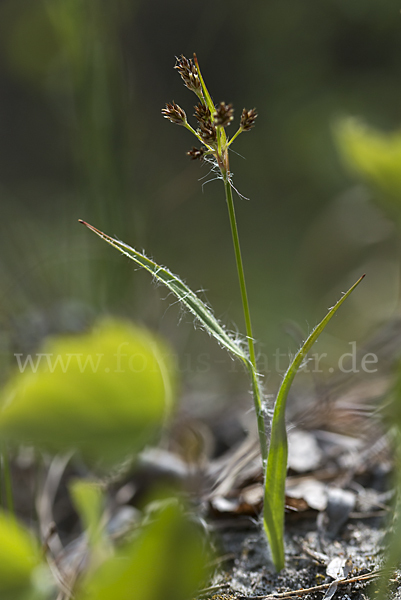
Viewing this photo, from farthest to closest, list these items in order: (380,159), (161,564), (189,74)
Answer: (380,159) → (189,74) → (161,564)

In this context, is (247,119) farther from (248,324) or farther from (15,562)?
(15,562)

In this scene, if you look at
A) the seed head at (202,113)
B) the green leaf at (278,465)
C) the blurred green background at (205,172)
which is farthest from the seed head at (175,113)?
the blurred green background at (205,172)

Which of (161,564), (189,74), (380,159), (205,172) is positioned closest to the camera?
(161,564)

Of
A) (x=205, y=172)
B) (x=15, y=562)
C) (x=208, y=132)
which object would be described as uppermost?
(x=205, y=172)

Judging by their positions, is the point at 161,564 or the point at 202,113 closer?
Result: the point at 161,564

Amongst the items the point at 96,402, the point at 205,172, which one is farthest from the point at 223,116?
the point at 205,172

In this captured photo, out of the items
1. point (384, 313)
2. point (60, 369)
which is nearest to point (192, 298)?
point (60, 369)

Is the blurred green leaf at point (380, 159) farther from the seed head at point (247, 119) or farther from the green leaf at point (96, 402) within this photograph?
the green leaf at point (96, 402)

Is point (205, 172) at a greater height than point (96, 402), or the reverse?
point (205, 172)
